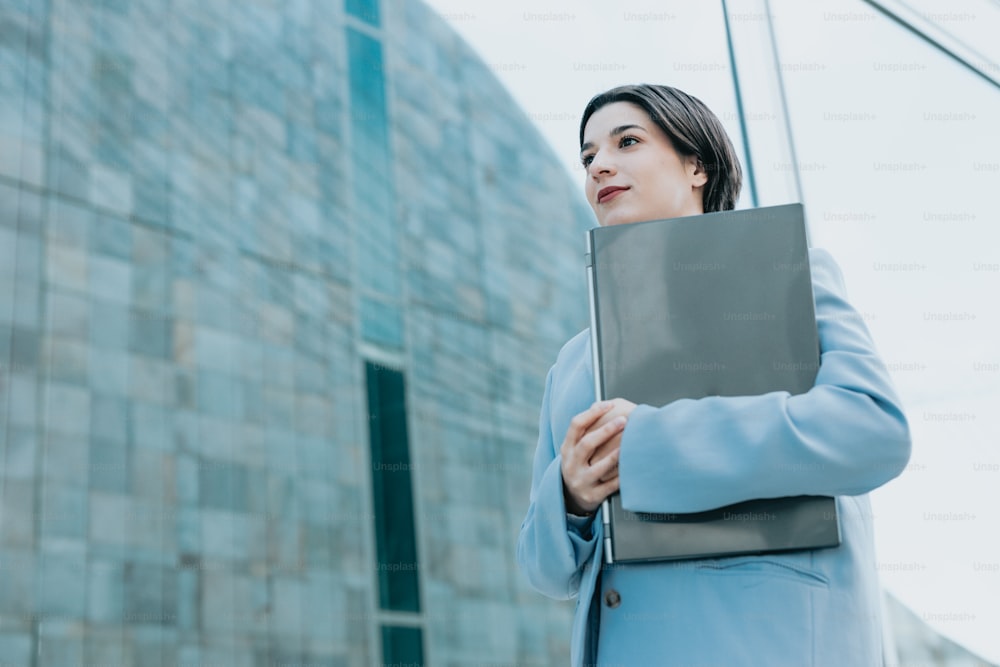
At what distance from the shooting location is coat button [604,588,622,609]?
4.17ft

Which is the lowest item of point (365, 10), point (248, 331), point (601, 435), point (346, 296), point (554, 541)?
Result: point (554, 541)

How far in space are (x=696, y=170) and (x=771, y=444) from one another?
0.56 m

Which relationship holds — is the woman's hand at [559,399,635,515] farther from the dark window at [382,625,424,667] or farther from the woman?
the dark window at [382,625,424,667]

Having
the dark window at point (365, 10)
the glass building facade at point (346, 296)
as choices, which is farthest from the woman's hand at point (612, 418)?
the dark window at point (365, 10)

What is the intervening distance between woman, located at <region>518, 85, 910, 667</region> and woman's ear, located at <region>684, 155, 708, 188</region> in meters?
0.26

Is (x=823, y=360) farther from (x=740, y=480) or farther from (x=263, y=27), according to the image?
(x=263, y=27)

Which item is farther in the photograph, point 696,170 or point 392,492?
point 392,492

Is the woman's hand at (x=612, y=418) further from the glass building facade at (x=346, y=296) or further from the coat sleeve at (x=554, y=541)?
the glass building facade at (x=346, y=296)

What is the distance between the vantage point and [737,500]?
1164 mm

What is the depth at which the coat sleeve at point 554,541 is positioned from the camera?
1.29 m

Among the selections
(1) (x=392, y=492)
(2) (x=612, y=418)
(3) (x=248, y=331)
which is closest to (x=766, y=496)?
(2) (x=612, y=418)

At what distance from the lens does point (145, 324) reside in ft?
28.2

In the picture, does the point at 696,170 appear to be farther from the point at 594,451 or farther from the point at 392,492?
the point at 392,492

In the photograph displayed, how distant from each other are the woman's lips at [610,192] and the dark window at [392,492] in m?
8.99
